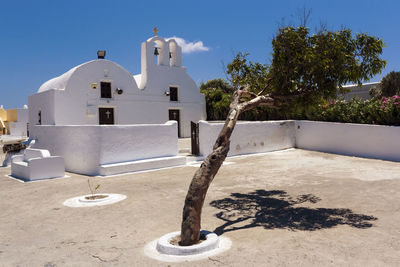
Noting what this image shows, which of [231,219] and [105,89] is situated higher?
[105,89]

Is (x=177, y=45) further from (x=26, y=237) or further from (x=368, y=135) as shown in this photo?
(x=26, y=237)

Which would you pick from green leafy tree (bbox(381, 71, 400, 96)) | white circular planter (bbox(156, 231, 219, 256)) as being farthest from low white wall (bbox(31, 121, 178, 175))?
green leafy tree (bbox(381, 71, 400, 96))

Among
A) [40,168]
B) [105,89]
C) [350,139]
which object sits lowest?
[40,168]

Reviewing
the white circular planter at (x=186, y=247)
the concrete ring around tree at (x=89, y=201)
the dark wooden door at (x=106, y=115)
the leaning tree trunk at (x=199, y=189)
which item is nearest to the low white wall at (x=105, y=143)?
the concrete ring around tree at (x=89, y=201)

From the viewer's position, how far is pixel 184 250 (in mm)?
4297

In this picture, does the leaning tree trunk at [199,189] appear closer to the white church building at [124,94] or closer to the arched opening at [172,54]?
the white church building at [124,94]

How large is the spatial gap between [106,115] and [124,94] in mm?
Answer: 1634

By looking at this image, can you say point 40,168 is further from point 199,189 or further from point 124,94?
point 124,94

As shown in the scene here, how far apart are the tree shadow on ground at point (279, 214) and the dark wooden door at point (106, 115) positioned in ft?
41.8

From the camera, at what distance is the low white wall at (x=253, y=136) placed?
13.8m

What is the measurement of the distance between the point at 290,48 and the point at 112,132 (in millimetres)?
6930

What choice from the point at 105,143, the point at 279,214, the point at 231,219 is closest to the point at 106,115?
the point at 105,143

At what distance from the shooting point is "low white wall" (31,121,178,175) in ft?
36.0

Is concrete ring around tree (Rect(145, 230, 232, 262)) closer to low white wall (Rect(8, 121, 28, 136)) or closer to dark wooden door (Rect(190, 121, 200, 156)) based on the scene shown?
dark wooden door (Rect(190, 121, 200, 156))
